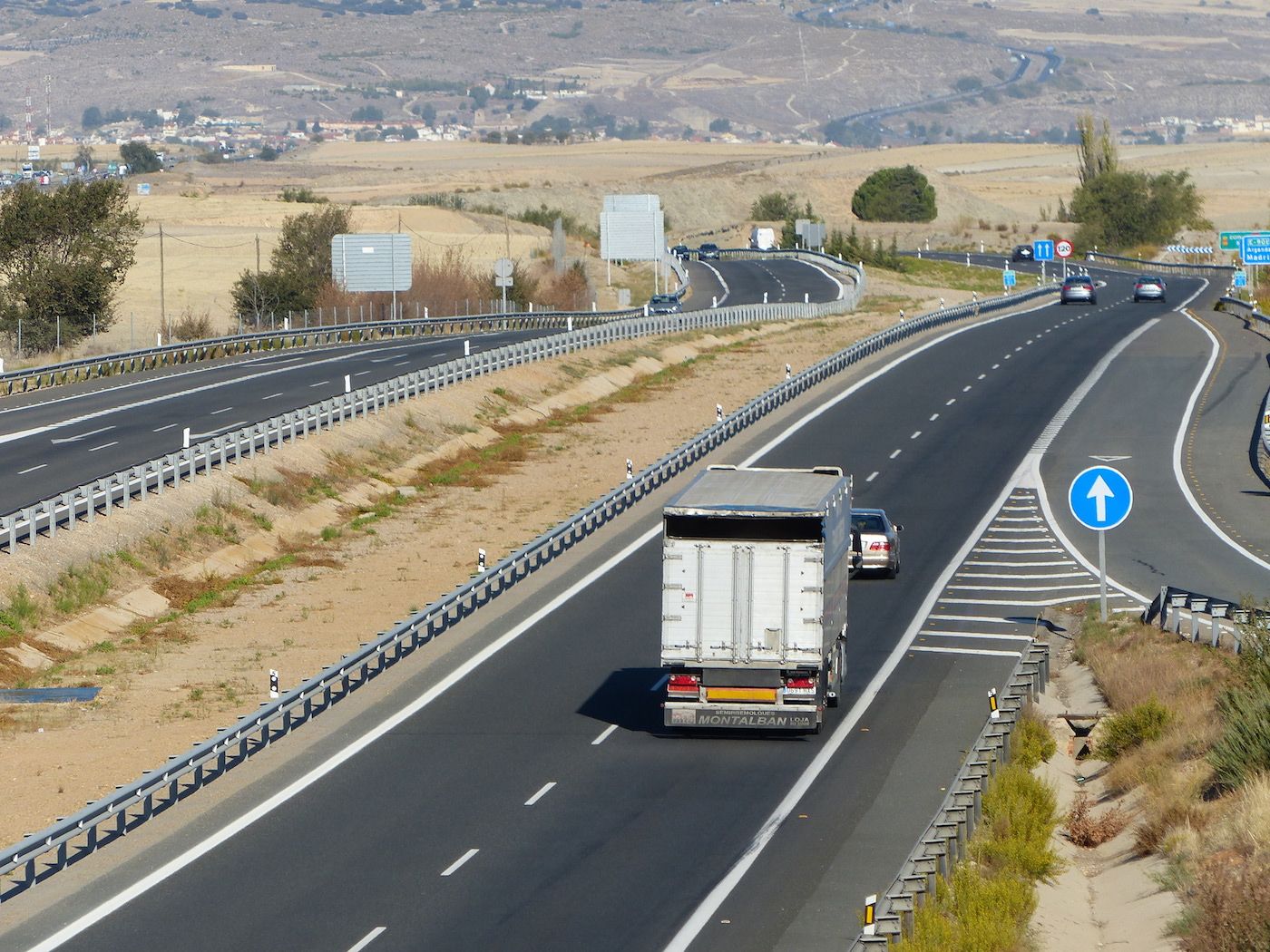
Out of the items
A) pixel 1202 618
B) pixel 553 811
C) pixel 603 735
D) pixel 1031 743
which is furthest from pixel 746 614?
pixel 1202 618

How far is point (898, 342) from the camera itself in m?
81.2

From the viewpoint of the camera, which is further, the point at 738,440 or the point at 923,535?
the point at 738,440

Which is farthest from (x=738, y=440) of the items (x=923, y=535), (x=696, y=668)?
(x=696, y=668)

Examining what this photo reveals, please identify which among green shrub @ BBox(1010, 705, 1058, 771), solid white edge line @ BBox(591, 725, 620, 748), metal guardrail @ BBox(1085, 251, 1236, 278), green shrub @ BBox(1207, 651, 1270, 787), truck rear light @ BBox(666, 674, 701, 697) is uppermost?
metal guardrail @ BBox(1085, 251, 1236, 278)

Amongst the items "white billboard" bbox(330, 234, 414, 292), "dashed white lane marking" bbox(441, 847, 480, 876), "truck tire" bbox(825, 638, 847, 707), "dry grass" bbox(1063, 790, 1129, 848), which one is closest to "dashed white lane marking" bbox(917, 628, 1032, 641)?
"truck tire" bbox(825, 638, 847, 707)

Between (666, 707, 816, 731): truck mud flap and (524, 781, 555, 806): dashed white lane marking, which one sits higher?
(666, 707, 816, 731): truck mud flap

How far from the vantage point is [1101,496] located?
Result: 3028 cm

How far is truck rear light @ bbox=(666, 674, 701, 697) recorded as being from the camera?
1011 inches

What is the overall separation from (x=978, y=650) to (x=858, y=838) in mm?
10802

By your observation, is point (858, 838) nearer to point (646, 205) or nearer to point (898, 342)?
point (898, 342)

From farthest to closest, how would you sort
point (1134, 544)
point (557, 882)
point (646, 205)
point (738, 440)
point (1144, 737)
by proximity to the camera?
point (646, 205) < point (738, 440) < point (1134, 544) < point (1144, 737) < point (557, 882)

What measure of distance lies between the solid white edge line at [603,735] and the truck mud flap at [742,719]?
100 cm

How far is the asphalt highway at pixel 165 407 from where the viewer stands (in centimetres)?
4466

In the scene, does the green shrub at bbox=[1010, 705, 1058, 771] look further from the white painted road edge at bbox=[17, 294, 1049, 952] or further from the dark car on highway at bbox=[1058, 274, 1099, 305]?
the dark car on highway at bbox=[1058, 274, 1099, 305]
